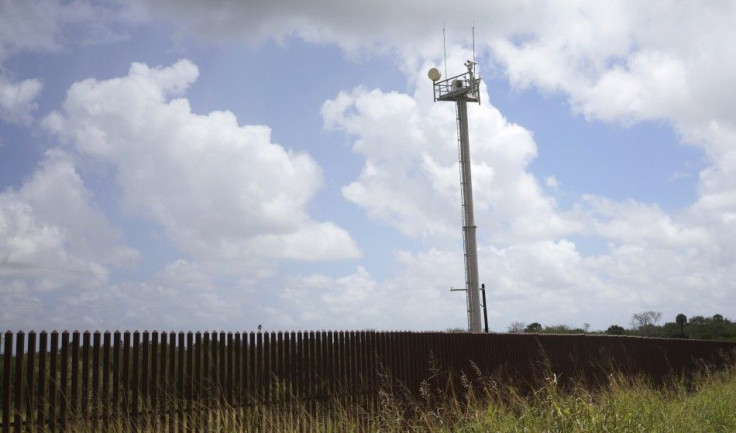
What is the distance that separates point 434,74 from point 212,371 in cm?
3071

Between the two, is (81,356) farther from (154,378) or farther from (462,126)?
(462,126)

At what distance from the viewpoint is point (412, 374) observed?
1362cm

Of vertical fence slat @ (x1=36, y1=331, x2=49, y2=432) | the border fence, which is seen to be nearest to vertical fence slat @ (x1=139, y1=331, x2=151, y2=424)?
the border fence

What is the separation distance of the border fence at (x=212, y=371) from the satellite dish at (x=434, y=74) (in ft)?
79.8

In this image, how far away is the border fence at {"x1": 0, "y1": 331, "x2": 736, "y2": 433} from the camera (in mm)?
8375

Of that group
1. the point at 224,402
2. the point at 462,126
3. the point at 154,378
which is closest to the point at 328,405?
the point at 224,402

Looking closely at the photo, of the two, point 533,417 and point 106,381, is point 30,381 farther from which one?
point 533,417

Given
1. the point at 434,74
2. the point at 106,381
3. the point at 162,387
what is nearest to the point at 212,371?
the point at 162,387

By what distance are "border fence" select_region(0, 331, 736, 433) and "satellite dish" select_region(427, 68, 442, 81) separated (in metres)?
24.3

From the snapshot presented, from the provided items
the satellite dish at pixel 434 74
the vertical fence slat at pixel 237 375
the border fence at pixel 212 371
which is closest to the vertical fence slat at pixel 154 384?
the border fence at pixel 212 371

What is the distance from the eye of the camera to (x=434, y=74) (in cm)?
3856

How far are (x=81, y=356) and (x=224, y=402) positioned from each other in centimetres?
221

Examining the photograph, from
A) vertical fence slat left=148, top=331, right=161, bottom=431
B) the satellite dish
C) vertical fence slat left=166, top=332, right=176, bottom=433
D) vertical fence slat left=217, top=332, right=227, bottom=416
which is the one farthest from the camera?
the satellite dish

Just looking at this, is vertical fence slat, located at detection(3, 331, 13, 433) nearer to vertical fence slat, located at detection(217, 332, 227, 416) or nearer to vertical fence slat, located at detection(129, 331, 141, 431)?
vertical fence slat, located at detection(129, 331, 141, 431)
